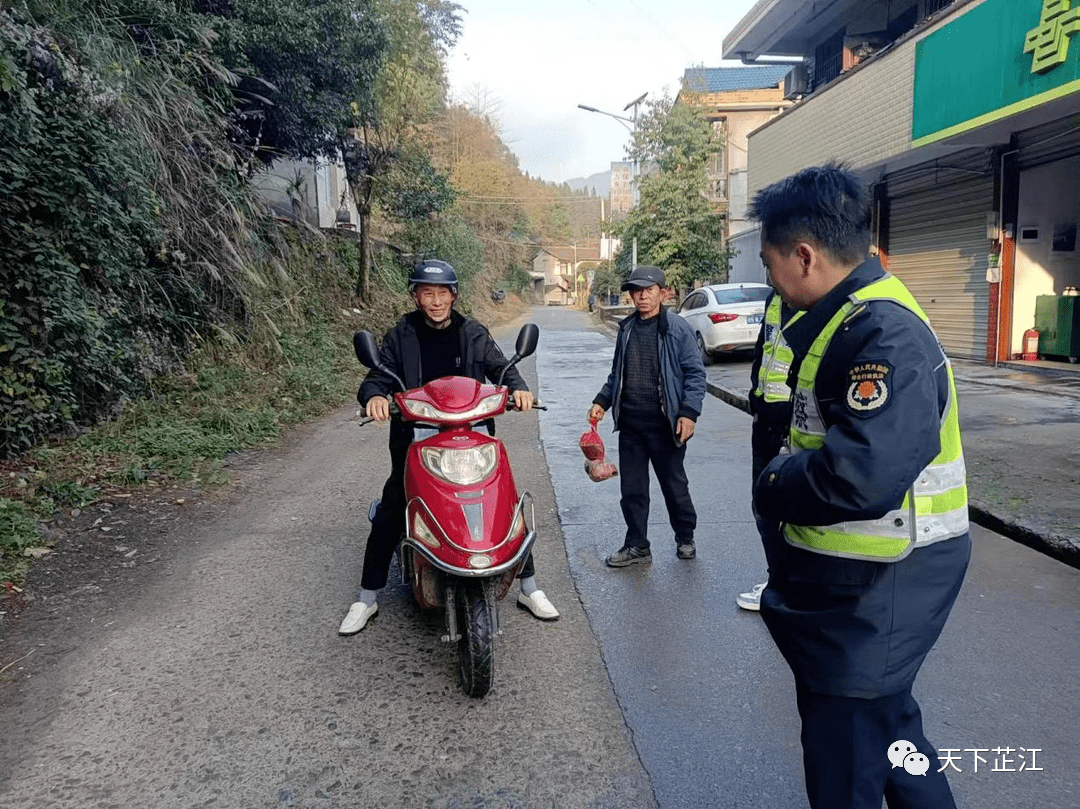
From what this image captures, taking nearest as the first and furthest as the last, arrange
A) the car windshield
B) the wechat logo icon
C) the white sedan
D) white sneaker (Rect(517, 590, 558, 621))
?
the wechat logo icon, white sneaker (Rect(517, 590, 558, 621)), the white sedan, the car windshield

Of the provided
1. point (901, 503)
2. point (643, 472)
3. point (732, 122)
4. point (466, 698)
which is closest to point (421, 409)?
point (466, 698)

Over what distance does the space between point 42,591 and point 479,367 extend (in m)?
2.78

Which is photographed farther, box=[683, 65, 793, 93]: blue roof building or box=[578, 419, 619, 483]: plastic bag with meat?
box=[683, 65, 793, 93]: blue roof building

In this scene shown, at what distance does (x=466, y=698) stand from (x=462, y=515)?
2.47ft

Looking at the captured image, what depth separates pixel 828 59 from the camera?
18844 mm

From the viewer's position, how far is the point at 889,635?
5.66 feet

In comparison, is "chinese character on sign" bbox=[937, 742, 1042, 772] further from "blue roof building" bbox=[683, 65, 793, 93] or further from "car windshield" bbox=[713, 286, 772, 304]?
"blue roof building" bbox=[683, 65, 793, 93]

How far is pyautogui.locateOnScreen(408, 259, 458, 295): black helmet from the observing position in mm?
3652

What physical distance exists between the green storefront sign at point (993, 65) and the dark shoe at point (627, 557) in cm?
750

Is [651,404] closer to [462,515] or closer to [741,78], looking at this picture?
[462,515]

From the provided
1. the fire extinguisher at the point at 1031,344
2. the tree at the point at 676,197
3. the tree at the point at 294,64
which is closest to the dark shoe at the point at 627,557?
the tree at the point at 294,64

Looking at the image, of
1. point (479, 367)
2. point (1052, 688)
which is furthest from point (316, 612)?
point (1052, 688)

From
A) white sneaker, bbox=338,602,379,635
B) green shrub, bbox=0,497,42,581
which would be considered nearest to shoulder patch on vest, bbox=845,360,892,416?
white sneaker, bbox=338,602,379,635

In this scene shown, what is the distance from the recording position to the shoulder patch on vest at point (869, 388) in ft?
5.13
